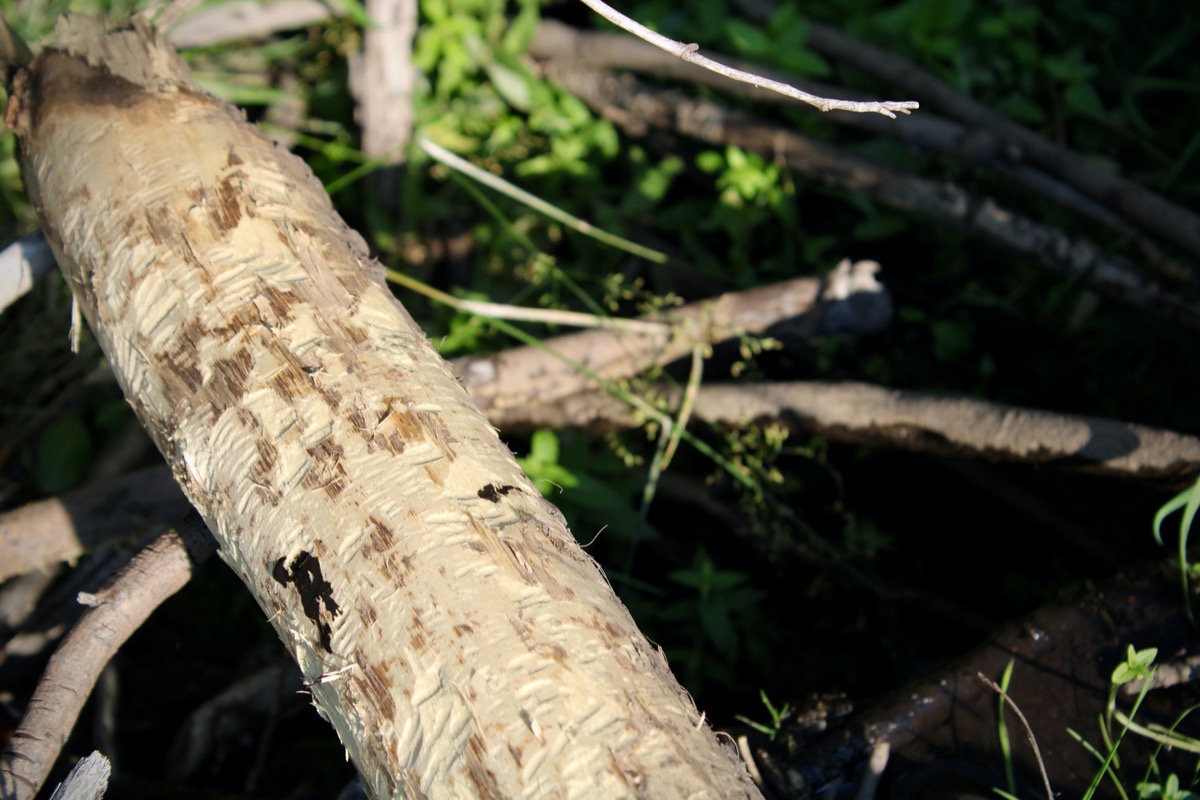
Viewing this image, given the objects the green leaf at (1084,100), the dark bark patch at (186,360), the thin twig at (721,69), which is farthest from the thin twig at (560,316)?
the green leaf at (1084,100)

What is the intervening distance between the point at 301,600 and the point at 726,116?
2.24 metres

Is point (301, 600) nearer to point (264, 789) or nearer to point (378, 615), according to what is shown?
point (378, 615)

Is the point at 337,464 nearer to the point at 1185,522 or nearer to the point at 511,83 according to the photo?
the point at 1185,522

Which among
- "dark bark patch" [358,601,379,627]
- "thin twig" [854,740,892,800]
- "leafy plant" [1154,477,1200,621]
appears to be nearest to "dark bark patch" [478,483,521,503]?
"dark bark patch" [358,601,379,627]

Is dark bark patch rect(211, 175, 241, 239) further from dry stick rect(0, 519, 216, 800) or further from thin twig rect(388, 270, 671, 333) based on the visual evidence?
thin twig rect(388, 270, 671, 333)

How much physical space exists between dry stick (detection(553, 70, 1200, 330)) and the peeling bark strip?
5.27 feet

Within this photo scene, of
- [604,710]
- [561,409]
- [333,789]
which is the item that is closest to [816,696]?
[604,710]

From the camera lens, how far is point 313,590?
4.47 ft

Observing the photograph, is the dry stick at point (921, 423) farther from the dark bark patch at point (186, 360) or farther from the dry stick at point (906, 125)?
the dark bark patch at point (186, 360)

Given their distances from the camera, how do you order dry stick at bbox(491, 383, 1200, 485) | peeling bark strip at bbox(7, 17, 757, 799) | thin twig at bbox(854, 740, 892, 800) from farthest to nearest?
dry stick at bbox(491, 383, 1200, 485) < thin twig at bbox(854, 740, 892, 800) < peeling bark strip at bbox(7, 17, 757, 799)

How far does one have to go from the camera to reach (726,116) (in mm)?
2938

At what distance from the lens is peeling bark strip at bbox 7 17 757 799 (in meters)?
1.22

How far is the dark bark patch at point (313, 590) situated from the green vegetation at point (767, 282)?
1027 mm

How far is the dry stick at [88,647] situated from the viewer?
1.50 metres
